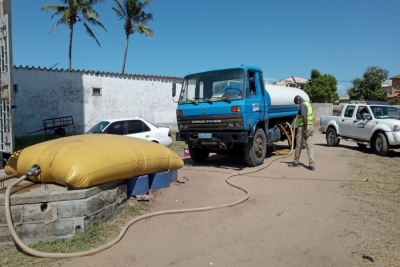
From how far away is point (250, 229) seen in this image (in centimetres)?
470

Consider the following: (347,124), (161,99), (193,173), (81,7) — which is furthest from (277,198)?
(81,7)

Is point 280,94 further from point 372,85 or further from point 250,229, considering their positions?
point 372,85

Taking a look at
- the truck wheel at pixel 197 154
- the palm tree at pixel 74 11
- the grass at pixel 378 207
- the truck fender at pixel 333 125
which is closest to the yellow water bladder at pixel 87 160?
the grass at pixel 378 207

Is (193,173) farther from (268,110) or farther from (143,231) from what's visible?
(143,231)

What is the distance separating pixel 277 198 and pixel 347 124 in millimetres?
8649

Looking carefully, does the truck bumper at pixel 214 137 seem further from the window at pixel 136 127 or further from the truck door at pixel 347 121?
the truck door at pixel 347 121

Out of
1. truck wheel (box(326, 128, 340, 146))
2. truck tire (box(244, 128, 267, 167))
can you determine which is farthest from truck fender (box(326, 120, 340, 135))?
truck tire (box(244, 128, 267, 167))

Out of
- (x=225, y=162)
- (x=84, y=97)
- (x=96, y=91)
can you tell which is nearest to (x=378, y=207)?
(x=225, y=162)

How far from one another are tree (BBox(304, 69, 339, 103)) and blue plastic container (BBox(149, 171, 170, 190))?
37.2 metres

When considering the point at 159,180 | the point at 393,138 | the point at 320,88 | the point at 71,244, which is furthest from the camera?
the point at 320,88

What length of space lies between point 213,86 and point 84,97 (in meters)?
11.6

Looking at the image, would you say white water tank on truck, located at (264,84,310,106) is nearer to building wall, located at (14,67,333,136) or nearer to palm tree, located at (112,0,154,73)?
building wall, located at (14,67,333,136)

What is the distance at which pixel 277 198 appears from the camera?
6.28m


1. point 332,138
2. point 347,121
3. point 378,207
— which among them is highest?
point 347,121
